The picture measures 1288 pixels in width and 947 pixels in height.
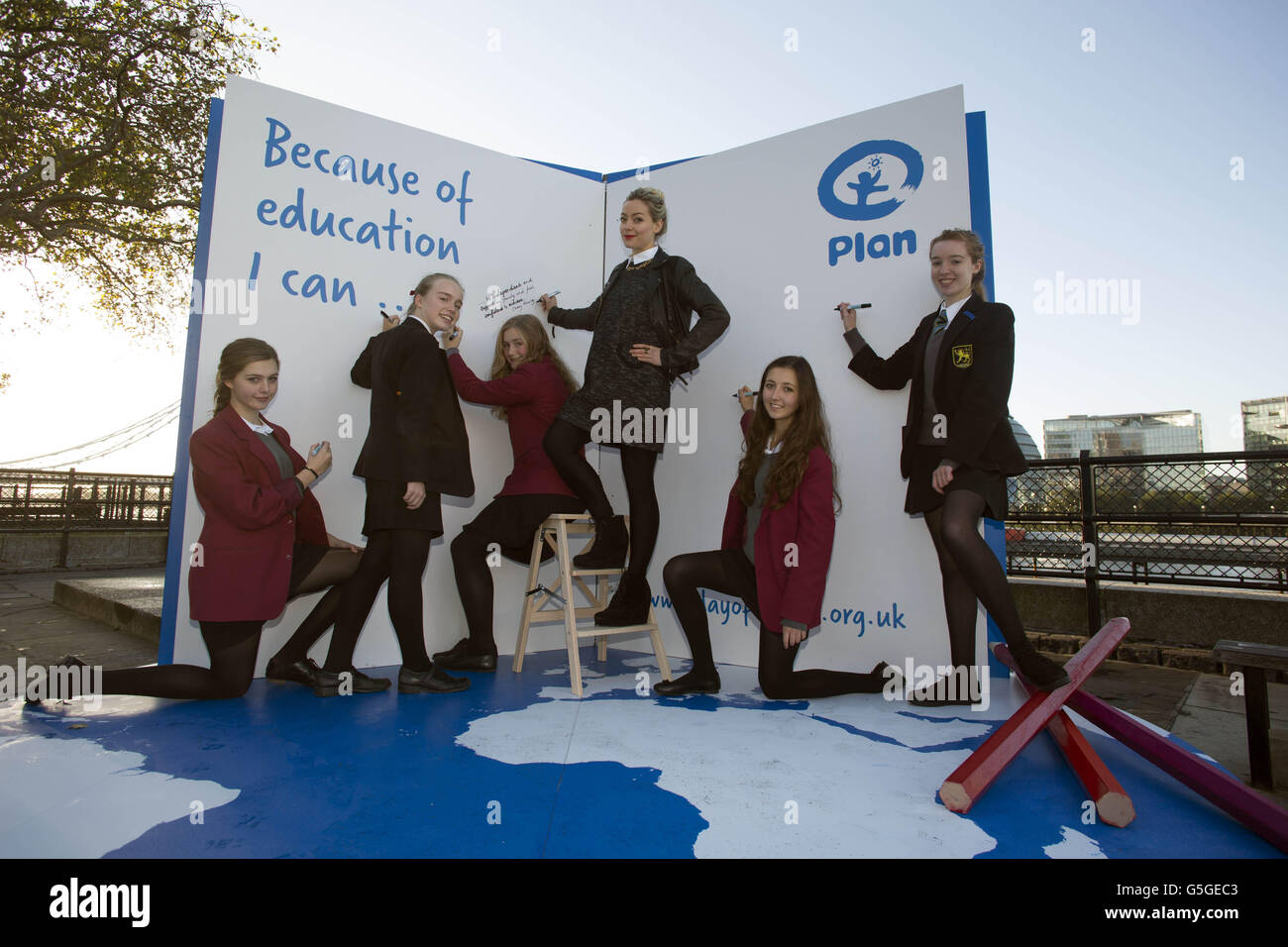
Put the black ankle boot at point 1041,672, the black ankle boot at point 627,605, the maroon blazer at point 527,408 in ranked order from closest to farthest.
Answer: the black ankle boot at point 1041,672 → the black ankle boot at point 627,605 → the maroon blazer at point 527,408

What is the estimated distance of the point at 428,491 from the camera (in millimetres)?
2730

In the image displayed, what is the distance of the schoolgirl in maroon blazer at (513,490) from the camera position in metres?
3.14

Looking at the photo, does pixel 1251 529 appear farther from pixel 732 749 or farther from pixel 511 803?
pixel 511 803

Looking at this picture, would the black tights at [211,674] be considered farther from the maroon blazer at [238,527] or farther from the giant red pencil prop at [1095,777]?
the giant red pencil prop at [1095,777]

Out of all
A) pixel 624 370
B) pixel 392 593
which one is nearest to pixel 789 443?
pixel 624 370

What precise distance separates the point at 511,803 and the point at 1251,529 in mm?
4926

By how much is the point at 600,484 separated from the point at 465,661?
41.5 inches

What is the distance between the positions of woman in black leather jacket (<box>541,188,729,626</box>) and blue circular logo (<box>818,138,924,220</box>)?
0.86 metres

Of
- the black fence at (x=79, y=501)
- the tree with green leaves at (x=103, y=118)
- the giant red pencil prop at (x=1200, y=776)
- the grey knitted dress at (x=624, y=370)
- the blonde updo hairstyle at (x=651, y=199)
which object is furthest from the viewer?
the black fence at (x=79, y=501)

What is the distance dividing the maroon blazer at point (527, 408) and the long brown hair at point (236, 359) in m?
0.77

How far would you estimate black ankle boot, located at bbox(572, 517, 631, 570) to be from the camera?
3.05 m

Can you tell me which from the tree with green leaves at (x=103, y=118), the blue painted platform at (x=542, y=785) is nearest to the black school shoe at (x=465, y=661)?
the blue painted platform at (x=542, y=785)

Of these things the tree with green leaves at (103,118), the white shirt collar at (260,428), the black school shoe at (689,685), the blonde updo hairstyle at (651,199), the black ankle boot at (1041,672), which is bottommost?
the black school shoe at (689,685)

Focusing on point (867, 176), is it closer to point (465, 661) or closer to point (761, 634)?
point (761, 634)
